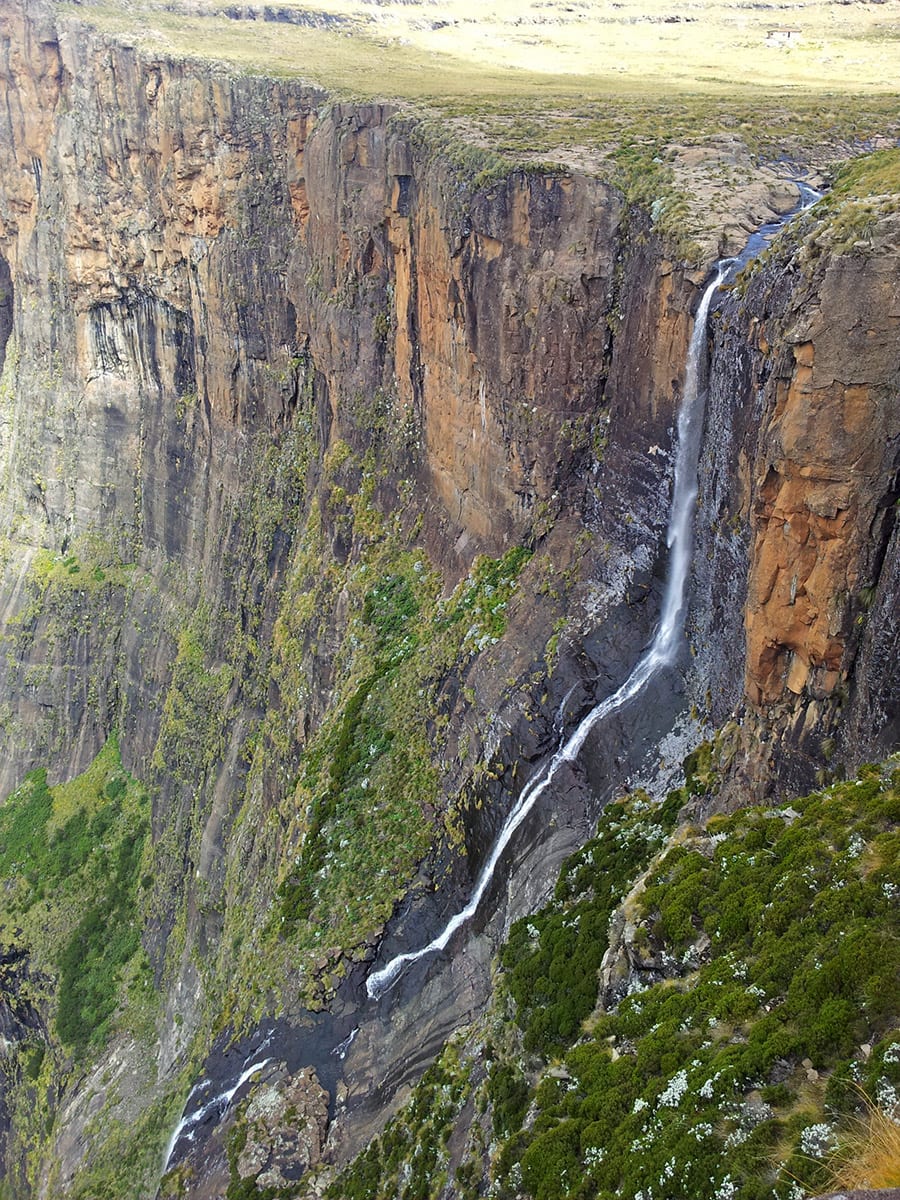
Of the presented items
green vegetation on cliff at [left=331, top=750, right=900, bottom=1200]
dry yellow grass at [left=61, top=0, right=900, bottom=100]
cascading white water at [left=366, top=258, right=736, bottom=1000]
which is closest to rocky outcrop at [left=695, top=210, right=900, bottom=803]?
green vegetation on cliff at [left=331, top=750, right=900, bottom=1200]

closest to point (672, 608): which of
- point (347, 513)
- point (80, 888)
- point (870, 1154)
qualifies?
point (870, 1154)

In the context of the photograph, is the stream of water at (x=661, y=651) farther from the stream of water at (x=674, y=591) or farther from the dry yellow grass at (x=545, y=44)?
A: the dry yellow grass at (x=545, y=44)

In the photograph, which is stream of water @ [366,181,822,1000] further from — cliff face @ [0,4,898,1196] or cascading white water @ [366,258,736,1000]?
cliff face @ [0,4,898,1196]

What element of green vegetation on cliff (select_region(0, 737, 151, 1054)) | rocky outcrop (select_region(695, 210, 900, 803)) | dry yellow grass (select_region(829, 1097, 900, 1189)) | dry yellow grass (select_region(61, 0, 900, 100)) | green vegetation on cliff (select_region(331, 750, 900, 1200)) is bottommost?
green vegetation on cliff (select_region(0, 737, 151, 1054))

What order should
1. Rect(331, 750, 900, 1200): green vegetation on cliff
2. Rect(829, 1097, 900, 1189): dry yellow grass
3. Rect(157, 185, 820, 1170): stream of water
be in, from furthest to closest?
Rect(157, 185, 820, 1170): stream of water, Rect(331, 750, 900, 1200): green vegetation on cliff, Rect(829, 1097, 900, 1189): dry yellow grass

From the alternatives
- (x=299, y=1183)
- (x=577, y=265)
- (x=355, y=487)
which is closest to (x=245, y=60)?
(x=355, y=487)

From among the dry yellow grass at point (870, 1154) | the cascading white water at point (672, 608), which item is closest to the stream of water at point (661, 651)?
the cascading white water at point (672, 608)
